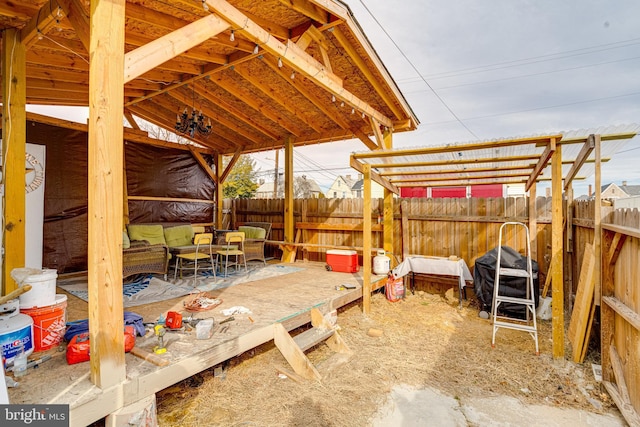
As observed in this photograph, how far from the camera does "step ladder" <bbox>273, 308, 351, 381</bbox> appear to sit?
9.37 ft

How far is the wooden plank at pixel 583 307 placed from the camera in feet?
10.2

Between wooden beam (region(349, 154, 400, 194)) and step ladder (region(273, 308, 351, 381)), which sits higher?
wooden beam (region(349, 154, 400, 194))

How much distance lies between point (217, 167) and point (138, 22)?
206 inches

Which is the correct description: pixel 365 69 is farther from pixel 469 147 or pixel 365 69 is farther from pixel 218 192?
pixel 218 192

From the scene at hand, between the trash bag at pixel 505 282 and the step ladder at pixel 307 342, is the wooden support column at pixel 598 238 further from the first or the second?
the step ladder at pixel 307 342

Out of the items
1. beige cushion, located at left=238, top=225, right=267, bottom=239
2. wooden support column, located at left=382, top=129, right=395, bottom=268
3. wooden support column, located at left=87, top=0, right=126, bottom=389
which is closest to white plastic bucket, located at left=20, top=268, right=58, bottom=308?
wooden support column, located at left=87, top=0, right=126, bottom=389

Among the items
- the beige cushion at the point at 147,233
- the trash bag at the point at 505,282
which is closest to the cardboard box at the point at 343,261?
the trash bag at the point at 505,282

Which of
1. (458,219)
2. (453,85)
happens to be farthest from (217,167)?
(453,85)

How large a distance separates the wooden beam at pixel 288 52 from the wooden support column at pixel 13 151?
6.72 ft

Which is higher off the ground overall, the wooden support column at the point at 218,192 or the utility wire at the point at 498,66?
the utility wire at the point at 498,66

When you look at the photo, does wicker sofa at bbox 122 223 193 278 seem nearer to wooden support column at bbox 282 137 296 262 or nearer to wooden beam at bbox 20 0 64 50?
wooden support column at bbox 282 137 296 262

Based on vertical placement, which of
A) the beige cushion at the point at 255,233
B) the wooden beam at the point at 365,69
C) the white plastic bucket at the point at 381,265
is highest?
the wooden beam at the point at 365,69

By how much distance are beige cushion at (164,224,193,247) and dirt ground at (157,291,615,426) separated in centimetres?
373

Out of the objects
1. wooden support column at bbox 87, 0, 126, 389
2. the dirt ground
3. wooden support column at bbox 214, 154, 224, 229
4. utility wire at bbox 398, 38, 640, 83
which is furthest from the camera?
utility wire at bbox 398, 38, 640, 83
